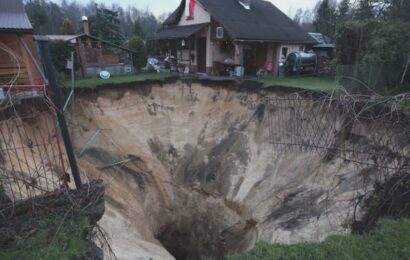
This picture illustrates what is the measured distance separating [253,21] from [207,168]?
32.4 ft

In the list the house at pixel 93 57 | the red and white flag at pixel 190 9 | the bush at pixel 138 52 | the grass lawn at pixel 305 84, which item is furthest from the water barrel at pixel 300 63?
the house at pixel 93 57

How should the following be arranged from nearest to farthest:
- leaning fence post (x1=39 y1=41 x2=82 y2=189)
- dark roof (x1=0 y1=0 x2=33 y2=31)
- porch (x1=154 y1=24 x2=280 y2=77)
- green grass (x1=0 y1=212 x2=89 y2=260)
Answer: leaning fence post (x1=39 y1=41 x2=82 y2=189) → green grass (x1=0 y1=212 x2=89 y2=260) → dark roof (x1=0 y1=0 x2=33 y2=31) → porch (x1=154 y1=24 x2=280 y2=77)

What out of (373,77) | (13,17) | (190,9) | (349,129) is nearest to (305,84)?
(373,77)

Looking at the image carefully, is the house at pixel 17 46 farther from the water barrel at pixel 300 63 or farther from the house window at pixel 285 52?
the house window at pixel 285 52

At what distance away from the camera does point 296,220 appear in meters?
7.70

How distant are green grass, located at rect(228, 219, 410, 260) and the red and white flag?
15.3m

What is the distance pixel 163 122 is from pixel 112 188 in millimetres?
4558

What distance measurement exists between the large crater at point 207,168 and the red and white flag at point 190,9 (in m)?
5.63

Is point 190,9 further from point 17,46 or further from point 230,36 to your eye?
point 17,46

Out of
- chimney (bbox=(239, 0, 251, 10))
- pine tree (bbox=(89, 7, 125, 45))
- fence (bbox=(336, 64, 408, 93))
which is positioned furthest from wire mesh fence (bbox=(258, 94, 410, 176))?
pine tree (bbox=(89, 7, 125, 45))

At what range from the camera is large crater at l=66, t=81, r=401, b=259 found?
7984mm

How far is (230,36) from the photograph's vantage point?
14.0m

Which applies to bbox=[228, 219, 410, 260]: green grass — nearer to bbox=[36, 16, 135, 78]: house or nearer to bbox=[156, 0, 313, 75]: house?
bbox=[156, 0, 313, 75]: house

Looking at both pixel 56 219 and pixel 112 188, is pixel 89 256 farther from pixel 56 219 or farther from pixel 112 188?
pixel 112 188
